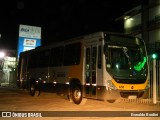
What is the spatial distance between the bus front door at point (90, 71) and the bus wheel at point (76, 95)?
2.31 ft

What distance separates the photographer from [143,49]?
15523mm

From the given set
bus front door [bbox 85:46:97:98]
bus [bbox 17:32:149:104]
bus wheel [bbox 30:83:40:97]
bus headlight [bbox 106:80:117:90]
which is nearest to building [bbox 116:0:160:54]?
bus wheel [bbox 30:83:40:97]

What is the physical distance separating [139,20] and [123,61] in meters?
32.7

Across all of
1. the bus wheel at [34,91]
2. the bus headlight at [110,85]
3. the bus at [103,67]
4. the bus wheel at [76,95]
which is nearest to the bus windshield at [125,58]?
the bus at [103,67]

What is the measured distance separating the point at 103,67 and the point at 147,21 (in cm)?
3115

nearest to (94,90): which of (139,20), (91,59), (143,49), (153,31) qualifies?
(91,59)

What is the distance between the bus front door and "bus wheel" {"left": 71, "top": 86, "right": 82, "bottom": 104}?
0.70 metres

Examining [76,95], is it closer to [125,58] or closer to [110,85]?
[110,85]

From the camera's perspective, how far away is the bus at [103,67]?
563 inches

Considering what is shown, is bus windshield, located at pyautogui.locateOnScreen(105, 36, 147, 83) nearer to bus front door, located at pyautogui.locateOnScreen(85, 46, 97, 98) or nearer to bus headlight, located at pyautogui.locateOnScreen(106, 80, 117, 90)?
bus headlight, located at pyautogui.locateOnScreen(106, 80, 117, 90)

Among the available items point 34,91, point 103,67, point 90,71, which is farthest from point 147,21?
point 103,67

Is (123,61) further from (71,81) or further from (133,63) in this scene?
(71,81)

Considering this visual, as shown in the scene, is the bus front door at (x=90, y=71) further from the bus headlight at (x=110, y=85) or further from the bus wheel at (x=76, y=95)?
the bus headlight at (x=110, y=85)

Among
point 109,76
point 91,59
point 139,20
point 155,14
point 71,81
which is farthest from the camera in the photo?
point 139,20
